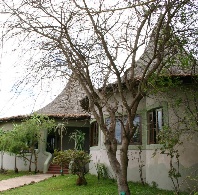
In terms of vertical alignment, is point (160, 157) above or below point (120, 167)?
below

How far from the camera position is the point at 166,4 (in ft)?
19.9

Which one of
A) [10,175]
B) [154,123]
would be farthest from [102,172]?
[10,175]

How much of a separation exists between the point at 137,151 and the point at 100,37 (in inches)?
252

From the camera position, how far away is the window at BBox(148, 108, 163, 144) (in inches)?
443

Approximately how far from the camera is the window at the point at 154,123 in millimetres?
11250

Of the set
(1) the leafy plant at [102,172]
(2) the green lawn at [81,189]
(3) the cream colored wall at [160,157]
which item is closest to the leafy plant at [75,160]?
(2) the green lawn at [81,189]

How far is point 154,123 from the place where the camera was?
11.6 m

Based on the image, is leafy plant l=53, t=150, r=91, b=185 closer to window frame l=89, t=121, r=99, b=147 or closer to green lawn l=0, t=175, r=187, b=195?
green lawn l=0, t=175, r=187, b=195

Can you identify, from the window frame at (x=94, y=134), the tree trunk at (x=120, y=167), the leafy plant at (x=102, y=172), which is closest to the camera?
the tree trunk at (x=120, y=167)

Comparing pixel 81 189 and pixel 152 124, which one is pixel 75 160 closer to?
pixel 81 189

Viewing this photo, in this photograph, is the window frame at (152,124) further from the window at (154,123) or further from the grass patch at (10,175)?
the grass patch at (10,175)

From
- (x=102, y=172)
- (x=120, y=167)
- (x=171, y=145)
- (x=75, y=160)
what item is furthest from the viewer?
(x=102, y=172)

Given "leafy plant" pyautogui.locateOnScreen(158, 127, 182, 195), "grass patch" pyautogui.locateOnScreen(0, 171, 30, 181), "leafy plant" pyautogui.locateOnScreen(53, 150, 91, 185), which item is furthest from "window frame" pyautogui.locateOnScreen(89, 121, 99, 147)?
"leafy plant" pyautogui.locateOnScreen(158, 127, 182, 195)

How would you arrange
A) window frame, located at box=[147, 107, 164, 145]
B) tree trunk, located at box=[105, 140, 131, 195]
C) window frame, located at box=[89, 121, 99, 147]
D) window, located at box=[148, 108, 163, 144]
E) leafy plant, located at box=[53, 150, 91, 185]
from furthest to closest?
window frame, located at box=[89, 121, 99, 147], leafy plant, located at box=[53, 150, 91, 185], window frame, located at box=[147, 107, 164, 145], window, located at box=[148, 108, 163, 144], tree trunk, located at box=[105, 140, 131, 195]
